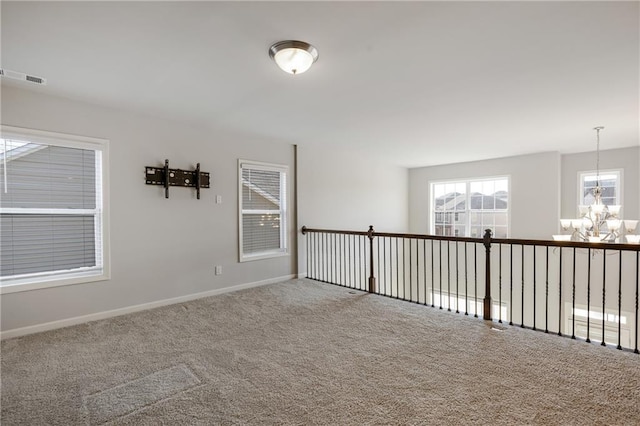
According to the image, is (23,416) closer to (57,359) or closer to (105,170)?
(57,359)

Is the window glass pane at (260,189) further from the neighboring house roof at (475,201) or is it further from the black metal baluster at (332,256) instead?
the neighboring house roof at (475,201)

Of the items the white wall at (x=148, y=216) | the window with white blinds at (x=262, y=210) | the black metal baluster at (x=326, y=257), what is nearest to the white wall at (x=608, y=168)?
the black metal baluster at (x=326, y=257)

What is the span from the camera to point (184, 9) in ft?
6.04

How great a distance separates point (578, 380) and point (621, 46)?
7.76 feet

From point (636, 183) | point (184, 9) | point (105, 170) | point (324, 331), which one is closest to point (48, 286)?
point (105, 170)

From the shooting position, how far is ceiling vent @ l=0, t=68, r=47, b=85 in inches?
101

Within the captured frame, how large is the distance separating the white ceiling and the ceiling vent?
0.08 m

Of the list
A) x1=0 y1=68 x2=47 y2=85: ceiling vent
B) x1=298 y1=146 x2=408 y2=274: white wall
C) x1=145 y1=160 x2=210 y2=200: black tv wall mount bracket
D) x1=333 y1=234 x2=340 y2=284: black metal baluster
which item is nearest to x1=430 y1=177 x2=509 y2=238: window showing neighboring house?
x1=298 y1=146 x2=408 y2=274: white wall

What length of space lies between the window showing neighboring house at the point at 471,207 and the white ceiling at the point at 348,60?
106 inches

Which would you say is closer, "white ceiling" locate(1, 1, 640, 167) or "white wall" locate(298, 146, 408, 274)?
"white ceiling" locate(1, 1, 640, 167)

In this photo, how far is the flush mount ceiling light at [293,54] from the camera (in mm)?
2189

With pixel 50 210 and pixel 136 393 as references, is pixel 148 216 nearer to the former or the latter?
pixel 50 210

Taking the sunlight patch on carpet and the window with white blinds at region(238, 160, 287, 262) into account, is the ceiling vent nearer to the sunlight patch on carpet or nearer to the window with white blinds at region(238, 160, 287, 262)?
the window with white blinds at region(238, 160, 287, 262)

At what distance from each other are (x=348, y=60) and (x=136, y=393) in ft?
9.22
